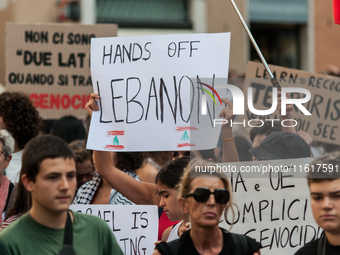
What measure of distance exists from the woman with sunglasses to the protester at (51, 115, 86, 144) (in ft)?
8.88

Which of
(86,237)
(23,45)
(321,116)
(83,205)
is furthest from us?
(23,45)

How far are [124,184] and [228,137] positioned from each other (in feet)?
2.32

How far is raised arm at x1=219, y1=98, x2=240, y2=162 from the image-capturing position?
2955 millimetres

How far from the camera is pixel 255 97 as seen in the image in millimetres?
4691

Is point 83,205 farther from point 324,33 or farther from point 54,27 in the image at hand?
point 324,33

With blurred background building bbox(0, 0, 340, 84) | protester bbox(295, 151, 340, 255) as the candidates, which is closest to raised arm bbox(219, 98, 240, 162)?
protester bbox(295, 151, 340, 255)

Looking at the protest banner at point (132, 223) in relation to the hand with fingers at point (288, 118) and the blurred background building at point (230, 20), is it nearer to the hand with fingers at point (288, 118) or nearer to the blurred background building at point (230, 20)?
the hand with fingers at point (288, 118)

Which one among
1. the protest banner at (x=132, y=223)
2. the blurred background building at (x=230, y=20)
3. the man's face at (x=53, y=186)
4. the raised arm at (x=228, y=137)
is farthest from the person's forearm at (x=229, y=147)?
the blurred background building at (x=230, y=20)

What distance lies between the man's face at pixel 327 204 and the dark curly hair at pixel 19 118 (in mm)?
2485

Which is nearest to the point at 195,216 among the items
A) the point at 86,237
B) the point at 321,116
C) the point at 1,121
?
the point at 86,237

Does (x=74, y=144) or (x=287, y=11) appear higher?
(x=287, y=11)

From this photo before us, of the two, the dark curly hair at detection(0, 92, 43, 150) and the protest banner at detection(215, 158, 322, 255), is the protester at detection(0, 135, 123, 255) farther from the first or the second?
the dark curly hair at detection(0, 92, 43, 150)

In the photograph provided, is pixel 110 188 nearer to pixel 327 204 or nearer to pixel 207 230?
pixel 207 230

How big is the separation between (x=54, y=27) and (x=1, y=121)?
1653 millimetres
